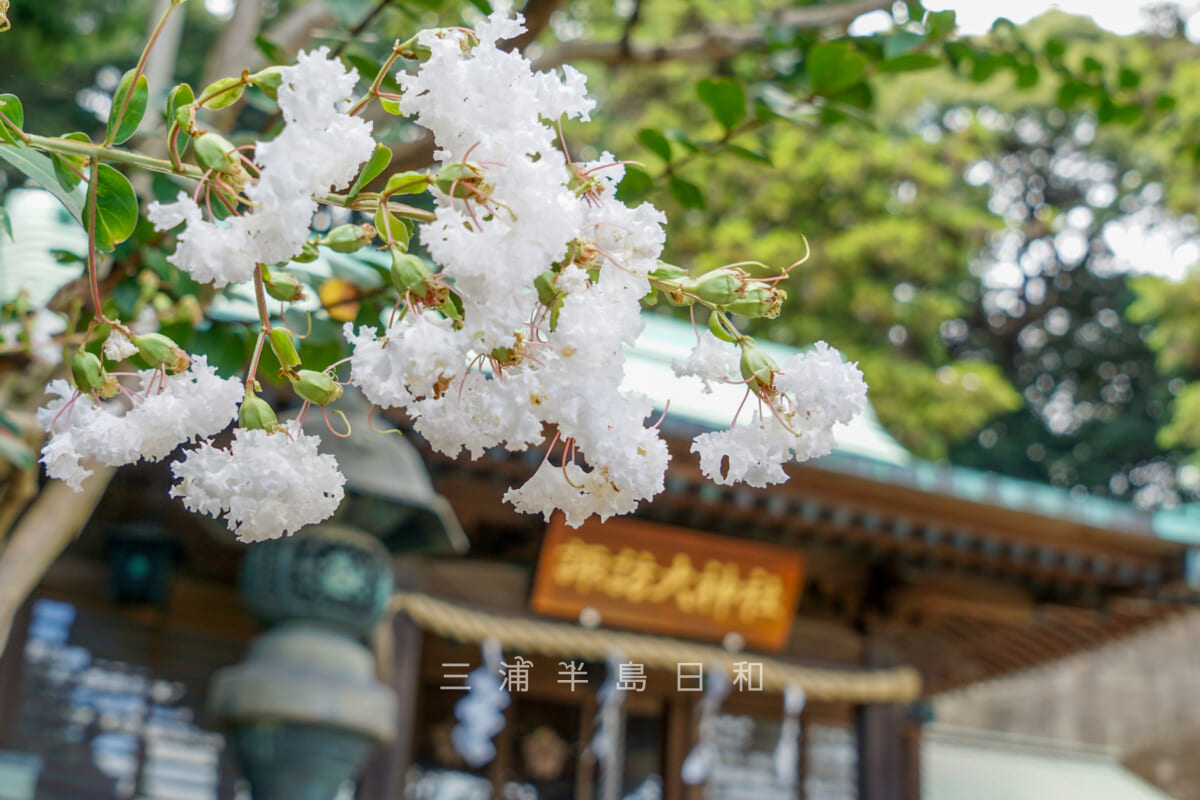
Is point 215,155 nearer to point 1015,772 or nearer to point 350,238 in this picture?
point 350,238

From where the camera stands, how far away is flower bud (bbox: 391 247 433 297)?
72cm

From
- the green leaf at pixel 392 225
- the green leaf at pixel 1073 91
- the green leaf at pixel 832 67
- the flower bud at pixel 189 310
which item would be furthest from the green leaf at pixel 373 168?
the green leaf at pixel 1073 91

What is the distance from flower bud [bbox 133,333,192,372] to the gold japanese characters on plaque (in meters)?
3.91

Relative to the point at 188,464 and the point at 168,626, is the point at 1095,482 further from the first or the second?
the point at 188,464

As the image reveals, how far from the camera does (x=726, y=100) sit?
68.6 inches

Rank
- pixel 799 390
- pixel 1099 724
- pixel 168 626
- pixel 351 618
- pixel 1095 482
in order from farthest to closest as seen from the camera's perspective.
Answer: pixel 1095 482 < pixel 1099 724 < pixel 168 626 < pixel 351 618 < pixel 799 390

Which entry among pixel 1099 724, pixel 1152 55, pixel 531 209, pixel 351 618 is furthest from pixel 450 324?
pixel 1099 724

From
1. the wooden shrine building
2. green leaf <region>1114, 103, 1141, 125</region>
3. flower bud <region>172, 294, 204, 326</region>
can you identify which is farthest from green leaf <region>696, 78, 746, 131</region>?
the wooden shrine building

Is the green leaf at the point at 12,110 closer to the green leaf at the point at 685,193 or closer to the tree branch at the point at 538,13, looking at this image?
the green leaf at the point at 685,193

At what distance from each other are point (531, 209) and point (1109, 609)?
537cm

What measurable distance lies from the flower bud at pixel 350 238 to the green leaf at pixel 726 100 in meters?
1.07

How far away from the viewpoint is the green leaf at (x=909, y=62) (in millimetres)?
2012

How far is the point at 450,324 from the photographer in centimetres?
75

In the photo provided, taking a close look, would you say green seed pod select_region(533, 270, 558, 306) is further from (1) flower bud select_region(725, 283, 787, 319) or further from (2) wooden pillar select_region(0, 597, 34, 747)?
(2) wooden pillar select_region(0, 597, 34, 747)
